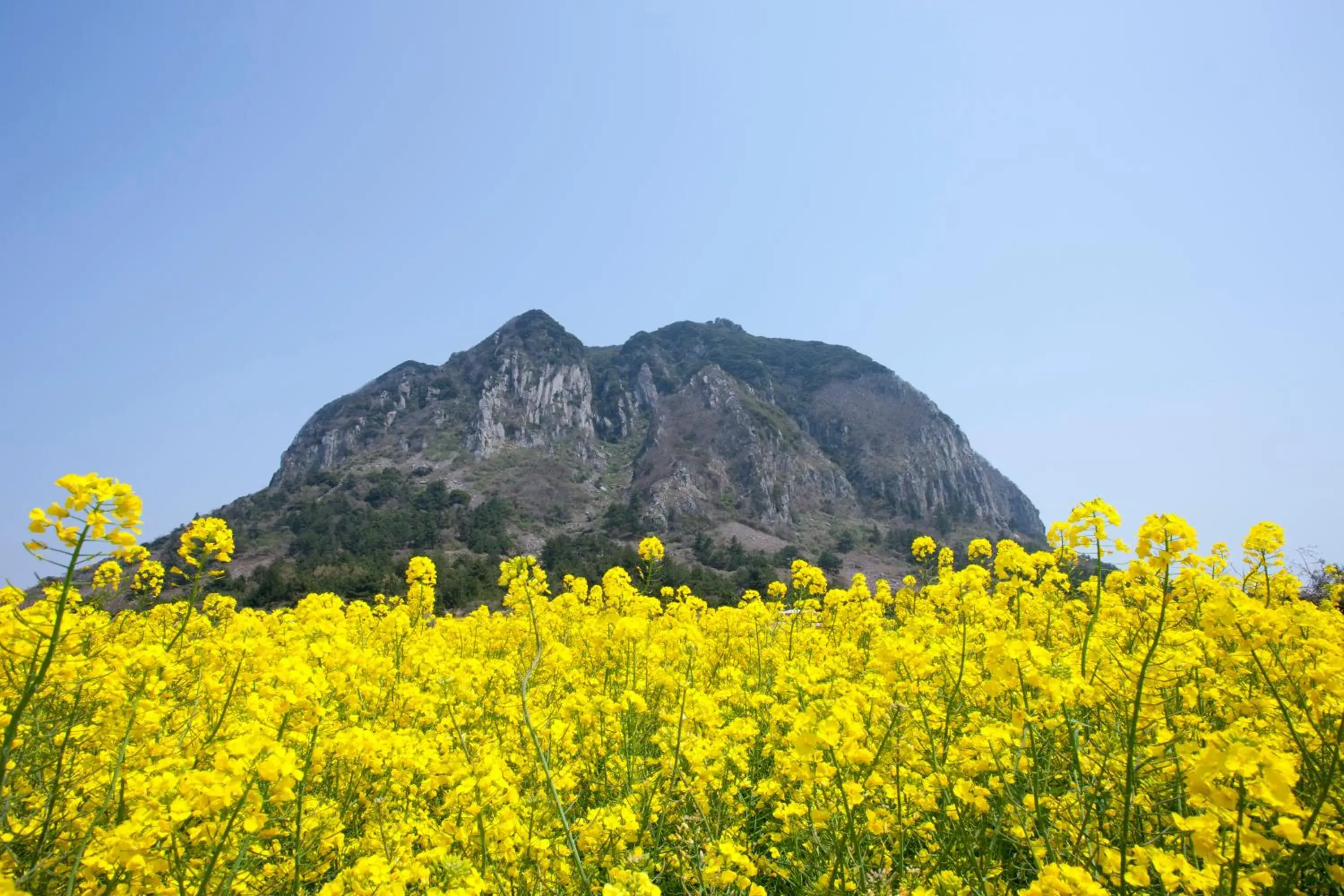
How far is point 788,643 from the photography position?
7844 mm

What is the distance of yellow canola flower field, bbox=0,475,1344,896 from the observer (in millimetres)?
2387

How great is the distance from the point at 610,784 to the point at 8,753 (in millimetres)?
3215

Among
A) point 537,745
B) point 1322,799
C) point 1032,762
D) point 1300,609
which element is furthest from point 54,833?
point 1300,609

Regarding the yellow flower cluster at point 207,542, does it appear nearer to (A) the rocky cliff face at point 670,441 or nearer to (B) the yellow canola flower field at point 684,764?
(B) the yellow canola flower field at point 684,764

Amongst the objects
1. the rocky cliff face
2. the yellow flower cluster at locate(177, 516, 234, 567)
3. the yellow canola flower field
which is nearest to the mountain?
the rocky cliff face

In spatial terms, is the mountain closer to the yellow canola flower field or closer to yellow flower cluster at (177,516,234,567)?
yellow flower cluster at (177,516,234,567)

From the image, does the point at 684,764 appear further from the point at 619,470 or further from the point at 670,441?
the point at 619,470

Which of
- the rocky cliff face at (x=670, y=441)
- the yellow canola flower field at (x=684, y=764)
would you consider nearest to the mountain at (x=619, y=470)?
the rocky cliff face at (x=670, y=441)

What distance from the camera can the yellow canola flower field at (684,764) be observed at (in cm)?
239

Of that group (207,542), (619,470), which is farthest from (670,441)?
(207,542)

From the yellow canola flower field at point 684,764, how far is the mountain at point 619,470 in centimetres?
2782

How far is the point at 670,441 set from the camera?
90688mm

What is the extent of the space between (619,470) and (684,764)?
3623 inches

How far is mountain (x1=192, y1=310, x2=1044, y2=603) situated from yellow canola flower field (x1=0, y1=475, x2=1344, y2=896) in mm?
27822
